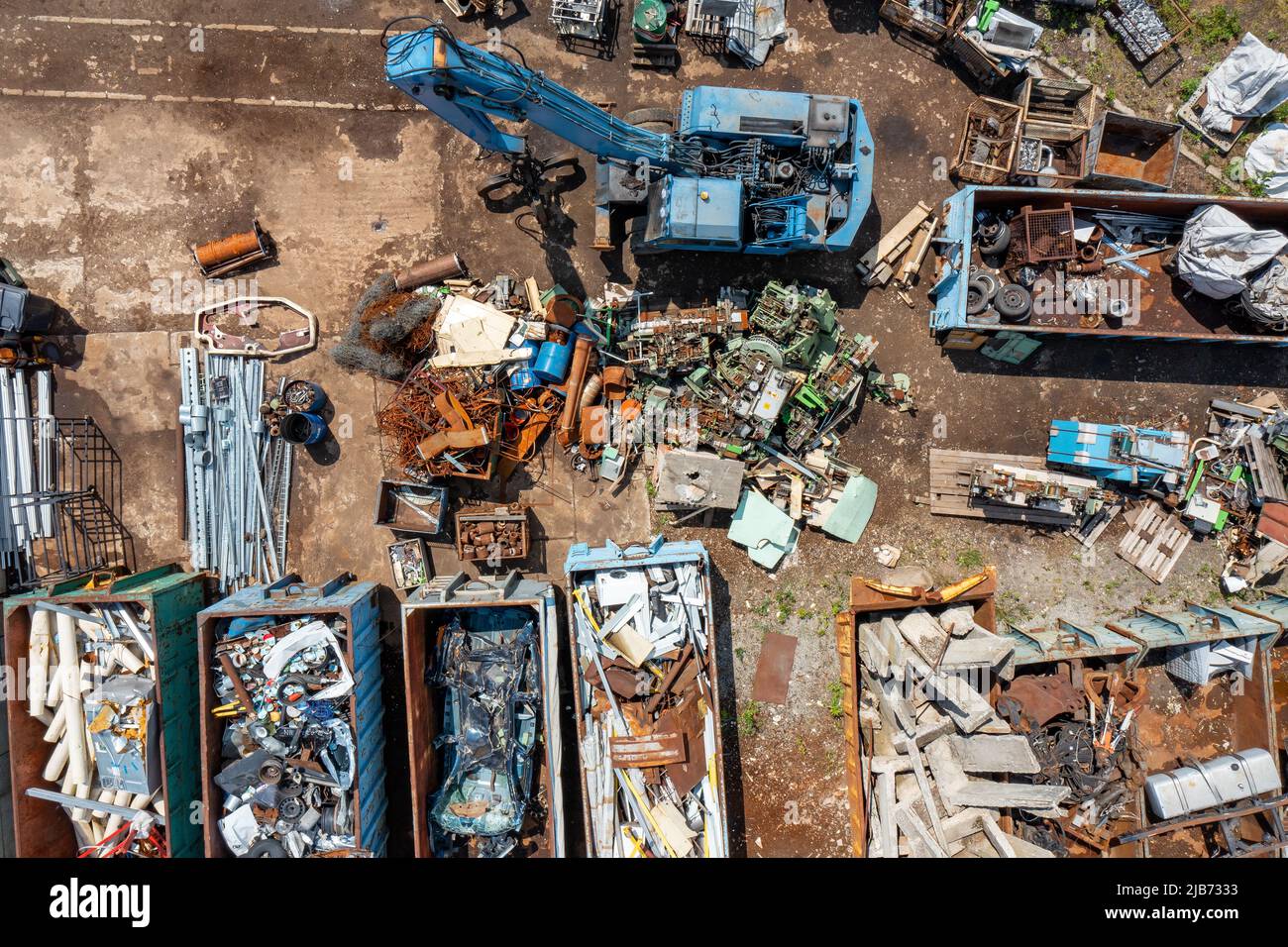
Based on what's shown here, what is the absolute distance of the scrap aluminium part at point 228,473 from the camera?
36.6 feet

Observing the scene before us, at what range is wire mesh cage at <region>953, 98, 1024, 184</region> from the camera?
1145 centimetres

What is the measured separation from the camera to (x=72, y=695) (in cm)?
987

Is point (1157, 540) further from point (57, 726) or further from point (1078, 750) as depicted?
point (57, 726)

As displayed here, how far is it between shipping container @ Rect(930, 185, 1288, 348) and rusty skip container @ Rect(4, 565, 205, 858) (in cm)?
1340

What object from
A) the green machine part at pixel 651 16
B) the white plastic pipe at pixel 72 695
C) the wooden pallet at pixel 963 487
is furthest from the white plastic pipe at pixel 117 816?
the green machine part at pixel 651 16

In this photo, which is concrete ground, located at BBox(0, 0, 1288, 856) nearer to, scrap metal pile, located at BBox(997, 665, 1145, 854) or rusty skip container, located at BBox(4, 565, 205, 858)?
scrap metal pile, located at BBox(997, 665, 1145, 854)

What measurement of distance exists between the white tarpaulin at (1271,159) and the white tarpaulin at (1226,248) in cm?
187

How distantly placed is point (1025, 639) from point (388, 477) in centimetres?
1143

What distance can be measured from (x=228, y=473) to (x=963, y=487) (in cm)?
1288

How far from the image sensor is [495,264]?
11.6 metres

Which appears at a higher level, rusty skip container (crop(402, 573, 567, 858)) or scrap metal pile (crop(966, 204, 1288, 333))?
scrap metal pile (crop(966, 204, 1288, 333))

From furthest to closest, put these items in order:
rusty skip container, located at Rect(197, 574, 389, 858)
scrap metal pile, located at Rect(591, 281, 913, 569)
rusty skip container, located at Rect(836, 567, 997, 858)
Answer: scrap metal pile, located at Rect(591, 281, 913, 569)
rusty skip container, located at Rect(836, 567, 997, 858)
rusty skip container, located at Rect(197, 574, 389, 858)

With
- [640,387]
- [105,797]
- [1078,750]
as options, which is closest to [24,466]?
[105,797]

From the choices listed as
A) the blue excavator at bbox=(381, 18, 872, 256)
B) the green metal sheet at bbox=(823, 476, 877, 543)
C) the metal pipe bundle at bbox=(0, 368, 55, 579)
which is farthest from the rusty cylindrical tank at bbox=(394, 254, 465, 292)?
the green metal sheet at bbox=(823, 476, 877, 543)
